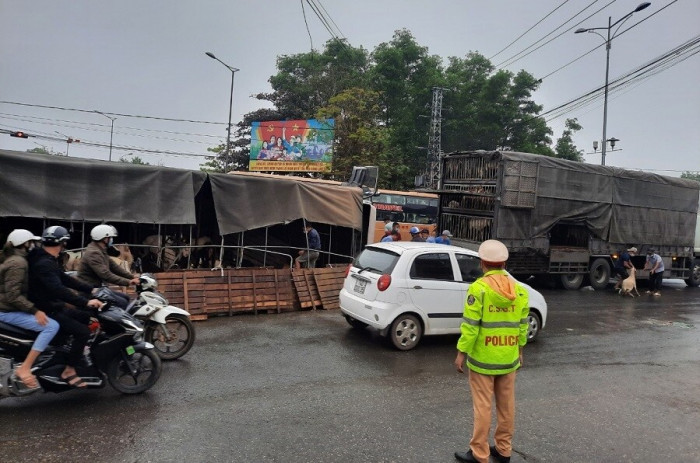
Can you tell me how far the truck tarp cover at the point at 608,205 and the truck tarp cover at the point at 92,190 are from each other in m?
8.09

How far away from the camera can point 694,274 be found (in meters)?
17.1

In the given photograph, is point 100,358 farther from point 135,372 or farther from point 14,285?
point 14,285

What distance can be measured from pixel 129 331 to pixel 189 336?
143 cm

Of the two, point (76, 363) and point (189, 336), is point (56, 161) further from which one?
point (76, 363)

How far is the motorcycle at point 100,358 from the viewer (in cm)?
436

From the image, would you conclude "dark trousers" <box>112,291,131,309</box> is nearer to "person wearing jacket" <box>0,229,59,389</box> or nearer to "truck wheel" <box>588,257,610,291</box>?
"person wearing jacket" <box>0,229,59,389</box>

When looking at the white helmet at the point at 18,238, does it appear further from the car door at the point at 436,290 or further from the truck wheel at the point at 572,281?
the truck wheel at the point at 572,281

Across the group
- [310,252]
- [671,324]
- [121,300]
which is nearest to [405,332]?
[121,300]

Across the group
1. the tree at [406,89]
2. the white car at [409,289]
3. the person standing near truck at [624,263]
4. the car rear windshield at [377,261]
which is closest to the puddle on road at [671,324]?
the person standing near truck at [624,263]

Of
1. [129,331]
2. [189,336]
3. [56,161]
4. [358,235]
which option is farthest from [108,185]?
[358,235]

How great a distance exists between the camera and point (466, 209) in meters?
14.5

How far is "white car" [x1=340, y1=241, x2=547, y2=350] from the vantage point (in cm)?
689

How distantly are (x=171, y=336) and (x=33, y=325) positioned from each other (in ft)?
6.37

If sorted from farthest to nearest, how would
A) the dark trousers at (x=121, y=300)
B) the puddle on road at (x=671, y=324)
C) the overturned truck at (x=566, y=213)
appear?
the overturned truck at (x=566, y=213), the puddle on road at (x=671, y=324), the dark trousers at (x=121, y=300)
